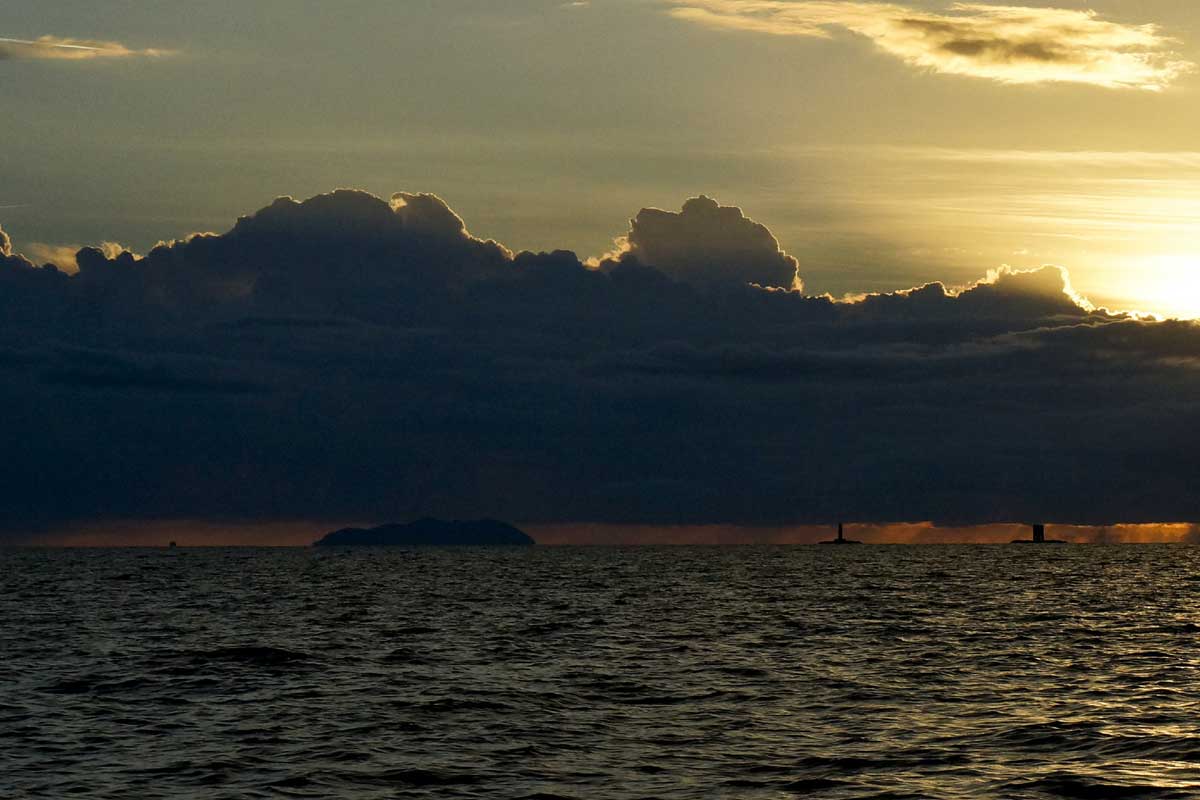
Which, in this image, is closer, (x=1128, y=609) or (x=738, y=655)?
(x=738, y=655)

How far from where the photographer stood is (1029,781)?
35.3 metres

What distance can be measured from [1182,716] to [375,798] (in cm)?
2636

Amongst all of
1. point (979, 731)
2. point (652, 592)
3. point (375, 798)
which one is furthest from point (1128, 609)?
point (375, 798)

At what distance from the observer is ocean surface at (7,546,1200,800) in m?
36.3

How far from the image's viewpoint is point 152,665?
2500 inches

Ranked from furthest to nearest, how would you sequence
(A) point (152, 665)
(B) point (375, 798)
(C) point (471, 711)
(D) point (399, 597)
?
(D) point (399, 597)
(A) point (152, 665)
(C) point (471, 711)
(B) point (375, 798)

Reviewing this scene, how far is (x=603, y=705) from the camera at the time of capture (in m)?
49.1

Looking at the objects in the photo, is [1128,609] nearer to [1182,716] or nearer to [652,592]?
[652,592]

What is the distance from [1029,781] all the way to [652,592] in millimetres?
101488

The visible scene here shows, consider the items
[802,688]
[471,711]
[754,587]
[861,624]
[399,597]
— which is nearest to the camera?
[471,711]

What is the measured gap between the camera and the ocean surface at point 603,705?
36281mm

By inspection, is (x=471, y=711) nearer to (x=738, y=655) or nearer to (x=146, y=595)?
(x=738, y=655)

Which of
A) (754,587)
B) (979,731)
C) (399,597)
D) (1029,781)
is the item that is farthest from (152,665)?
(754,587)

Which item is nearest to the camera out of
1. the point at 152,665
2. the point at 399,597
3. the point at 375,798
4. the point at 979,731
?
the point at 375,798
